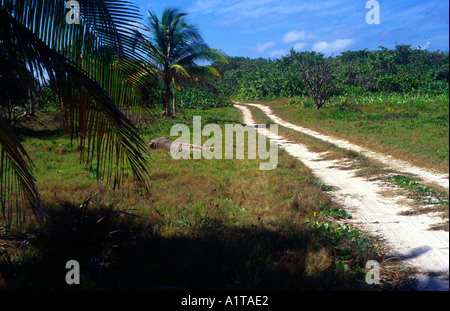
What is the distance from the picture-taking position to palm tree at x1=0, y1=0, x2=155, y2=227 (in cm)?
275

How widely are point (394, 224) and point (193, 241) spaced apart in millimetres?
2729

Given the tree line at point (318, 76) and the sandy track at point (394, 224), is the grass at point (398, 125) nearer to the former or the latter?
the sandy track at point (394, 224)

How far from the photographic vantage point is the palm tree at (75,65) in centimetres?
275

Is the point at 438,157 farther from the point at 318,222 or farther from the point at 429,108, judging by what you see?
the point at 318,222

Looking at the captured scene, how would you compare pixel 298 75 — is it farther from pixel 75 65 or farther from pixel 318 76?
pixel 75 65

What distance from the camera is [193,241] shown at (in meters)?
3.80

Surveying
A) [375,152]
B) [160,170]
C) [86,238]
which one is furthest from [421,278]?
[375,152]

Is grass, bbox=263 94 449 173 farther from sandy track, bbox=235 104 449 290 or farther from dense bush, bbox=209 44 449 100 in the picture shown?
dense bush, bbox=209 44 449 100

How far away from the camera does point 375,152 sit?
9891mm

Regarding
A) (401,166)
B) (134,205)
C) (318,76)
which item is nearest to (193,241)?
(134,205)

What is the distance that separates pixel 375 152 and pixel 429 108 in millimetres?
7904

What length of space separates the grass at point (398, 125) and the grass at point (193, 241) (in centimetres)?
142
